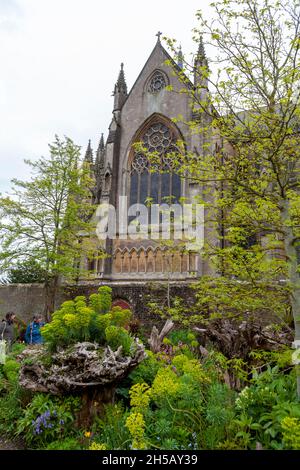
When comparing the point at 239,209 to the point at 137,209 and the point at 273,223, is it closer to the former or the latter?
the point at 273,223

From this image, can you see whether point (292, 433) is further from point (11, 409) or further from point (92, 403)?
point (11, 409)

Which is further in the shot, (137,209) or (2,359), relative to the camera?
(137,209)

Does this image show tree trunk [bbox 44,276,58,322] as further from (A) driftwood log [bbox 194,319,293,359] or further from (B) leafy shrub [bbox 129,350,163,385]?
(A) driftwood log [bbox 194,319,293,359]

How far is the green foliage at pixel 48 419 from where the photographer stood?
484 cm

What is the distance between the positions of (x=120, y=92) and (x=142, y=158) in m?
5.31

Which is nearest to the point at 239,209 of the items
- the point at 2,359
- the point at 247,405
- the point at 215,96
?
the point at 215,96

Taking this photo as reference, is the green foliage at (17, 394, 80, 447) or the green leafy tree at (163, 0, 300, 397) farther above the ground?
the green leafy tree at (163, 0, 300, 397)

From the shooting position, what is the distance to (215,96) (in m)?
4.51

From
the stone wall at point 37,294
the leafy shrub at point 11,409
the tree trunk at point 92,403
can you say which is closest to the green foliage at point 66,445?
the tree trunk at point 92,403

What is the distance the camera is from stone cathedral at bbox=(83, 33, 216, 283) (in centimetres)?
2162

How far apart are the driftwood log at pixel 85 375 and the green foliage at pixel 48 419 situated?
13 cm

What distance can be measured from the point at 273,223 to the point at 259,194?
50 centimetres

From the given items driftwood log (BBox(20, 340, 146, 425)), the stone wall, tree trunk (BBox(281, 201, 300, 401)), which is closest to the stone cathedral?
the stone wall
